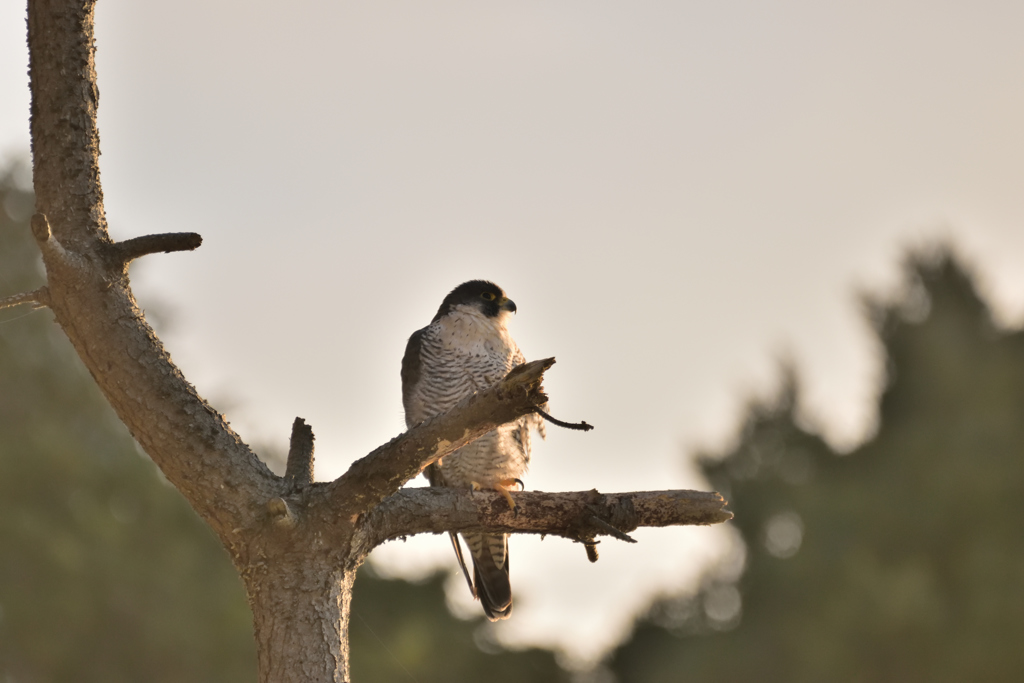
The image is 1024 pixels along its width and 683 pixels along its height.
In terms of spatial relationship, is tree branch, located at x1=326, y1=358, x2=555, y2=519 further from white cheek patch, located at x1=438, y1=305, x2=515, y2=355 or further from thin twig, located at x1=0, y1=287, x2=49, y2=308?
white cheek patch, located at x1=438, y1=305, x2=515, y2=355

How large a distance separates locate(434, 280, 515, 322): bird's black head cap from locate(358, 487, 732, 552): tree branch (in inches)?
78.3

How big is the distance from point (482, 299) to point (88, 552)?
8.42 m

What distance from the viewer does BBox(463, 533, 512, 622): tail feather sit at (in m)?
4.28

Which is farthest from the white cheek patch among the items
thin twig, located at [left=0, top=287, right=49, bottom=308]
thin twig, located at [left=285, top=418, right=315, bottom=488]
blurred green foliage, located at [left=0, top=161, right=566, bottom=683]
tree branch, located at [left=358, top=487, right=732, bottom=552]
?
blurred green foliage, located at [left=0, top=161, right=566, bottom=683]

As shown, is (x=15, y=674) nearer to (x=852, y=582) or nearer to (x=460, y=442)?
(x=460, y=442)

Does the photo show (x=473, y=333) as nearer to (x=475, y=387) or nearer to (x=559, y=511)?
(x=475, y=387)

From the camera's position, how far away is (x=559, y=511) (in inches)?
117

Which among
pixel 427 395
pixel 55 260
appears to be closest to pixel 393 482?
pixel 55 260

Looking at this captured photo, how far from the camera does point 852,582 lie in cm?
1569

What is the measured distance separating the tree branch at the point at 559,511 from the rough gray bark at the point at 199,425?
0.26m

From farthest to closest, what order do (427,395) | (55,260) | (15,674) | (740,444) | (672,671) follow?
(740,444)
(672,671)
(15,674)
(427,395)
(55,260)

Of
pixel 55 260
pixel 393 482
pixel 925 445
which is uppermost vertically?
pixel 925 445

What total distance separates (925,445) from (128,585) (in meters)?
14.8

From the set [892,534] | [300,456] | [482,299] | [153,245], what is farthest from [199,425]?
[892,534]
